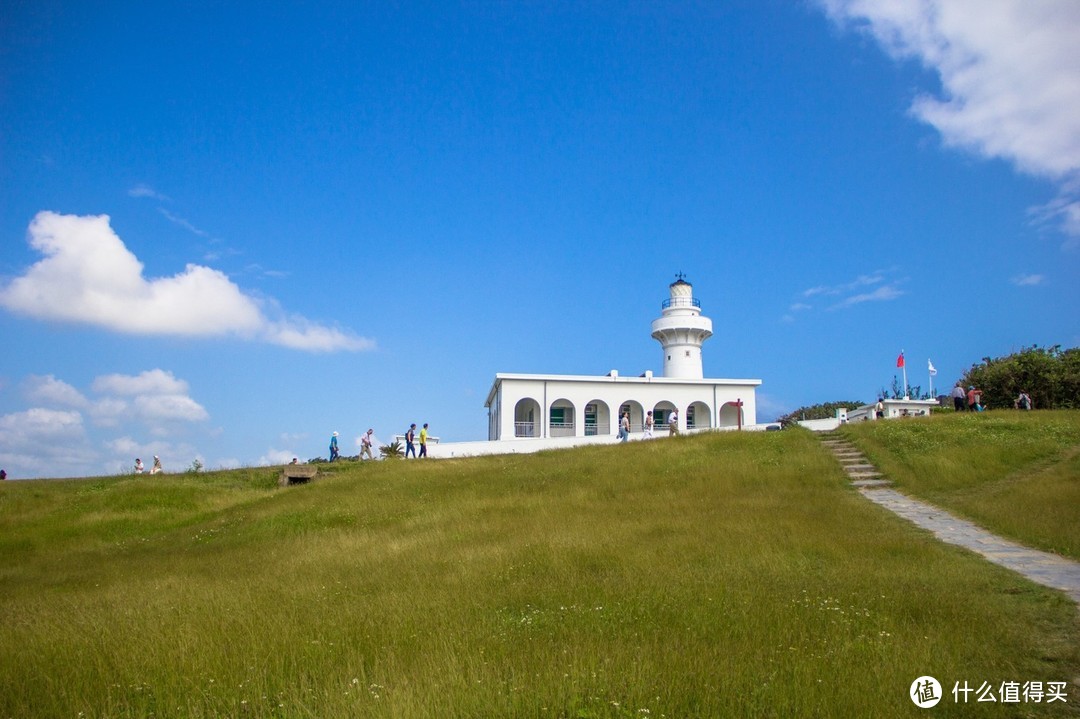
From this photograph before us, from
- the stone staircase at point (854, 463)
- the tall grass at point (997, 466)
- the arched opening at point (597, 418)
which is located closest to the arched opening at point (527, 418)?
the arched opening at point (597, 418)

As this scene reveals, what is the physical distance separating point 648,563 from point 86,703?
675 cm

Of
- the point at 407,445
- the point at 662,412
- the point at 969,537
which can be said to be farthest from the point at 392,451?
the point at 969,537

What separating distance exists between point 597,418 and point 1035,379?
24042 millimetres

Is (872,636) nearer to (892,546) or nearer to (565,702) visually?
(565,702)

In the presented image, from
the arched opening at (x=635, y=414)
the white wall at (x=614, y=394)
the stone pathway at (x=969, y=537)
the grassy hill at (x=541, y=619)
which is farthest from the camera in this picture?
the arched opening at (x=635, y=414)

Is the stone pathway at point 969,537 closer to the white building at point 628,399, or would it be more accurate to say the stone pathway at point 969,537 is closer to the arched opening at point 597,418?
the white building at point 628,399

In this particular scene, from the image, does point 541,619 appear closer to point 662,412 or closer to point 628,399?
point 628,399

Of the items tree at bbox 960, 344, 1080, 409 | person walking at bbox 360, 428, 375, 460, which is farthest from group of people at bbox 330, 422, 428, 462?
tree at bbox 960, 344, 1080, 409

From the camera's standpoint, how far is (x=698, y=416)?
159 feet

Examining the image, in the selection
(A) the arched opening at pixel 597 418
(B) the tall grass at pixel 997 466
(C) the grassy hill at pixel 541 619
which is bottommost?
(C) the grassy hill at pixel 541 619

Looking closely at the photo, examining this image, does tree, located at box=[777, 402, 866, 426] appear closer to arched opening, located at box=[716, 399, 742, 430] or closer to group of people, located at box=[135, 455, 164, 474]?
arched opening, located at box=[716, 399, 742, 430]

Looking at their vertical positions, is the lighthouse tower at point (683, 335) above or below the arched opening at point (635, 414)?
above

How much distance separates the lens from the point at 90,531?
19.5m

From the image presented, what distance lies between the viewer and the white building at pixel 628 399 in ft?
144
